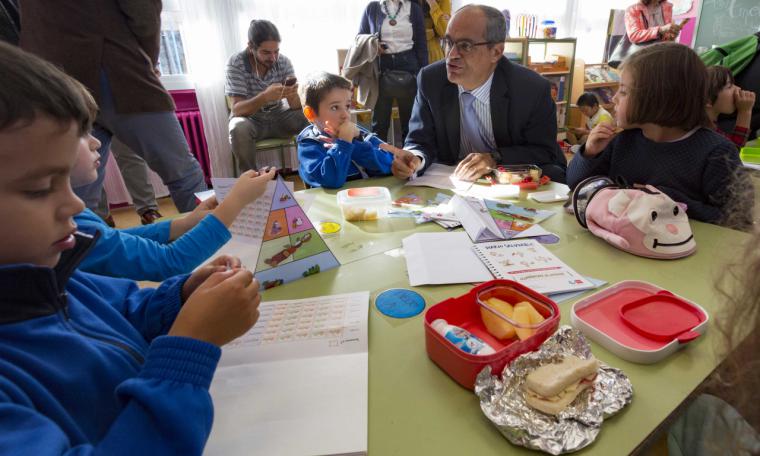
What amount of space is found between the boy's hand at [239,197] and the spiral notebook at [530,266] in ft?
1.81

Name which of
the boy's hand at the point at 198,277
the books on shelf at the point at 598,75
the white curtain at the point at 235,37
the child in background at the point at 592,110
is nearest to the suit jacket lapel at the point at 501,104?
the boy's hand at the point at 198,277

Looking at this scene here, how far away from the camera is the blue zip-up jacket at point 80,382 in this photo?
1.31 ft

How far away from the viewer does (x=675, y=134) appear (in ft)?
4.25

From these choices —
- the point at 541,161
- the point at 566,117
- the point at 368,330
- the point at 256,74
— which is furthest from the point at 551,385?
the point at 566,117

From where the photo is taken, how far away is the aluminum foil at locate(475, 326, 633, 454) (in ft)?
1.61

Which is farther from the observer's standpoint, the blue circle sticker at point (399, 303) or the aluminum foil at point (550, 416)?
the blue circle sticker at point (399, 303)

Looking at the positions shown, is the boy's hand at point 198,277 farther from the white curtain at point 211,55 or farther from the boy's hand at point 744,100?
the white curtain at point 211,55

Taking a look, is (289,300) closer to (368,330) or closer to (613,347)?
(368,330)

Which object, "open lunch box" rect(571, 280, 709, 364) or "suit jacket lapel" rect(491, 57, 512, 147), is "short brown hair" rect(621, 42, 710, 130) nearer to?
"suit jacket lapel" rect(491, 57, 512, 147)

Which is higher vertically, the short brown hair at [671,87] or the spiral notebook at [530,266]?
the short brown hair at [671,87]

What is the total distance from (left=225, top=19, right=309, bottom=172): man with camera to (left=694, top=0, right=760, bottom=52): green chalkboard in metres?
4.82

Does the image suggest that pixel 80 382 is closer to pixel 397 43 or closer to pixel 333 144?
pixel 333 144

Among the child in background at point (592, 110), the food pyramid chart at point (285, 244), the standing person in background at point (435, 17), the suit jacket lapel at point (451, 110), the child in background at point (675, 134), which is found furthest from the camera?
the child in background at point (592, 110)

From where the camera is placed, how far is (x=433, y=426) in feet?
1.74
